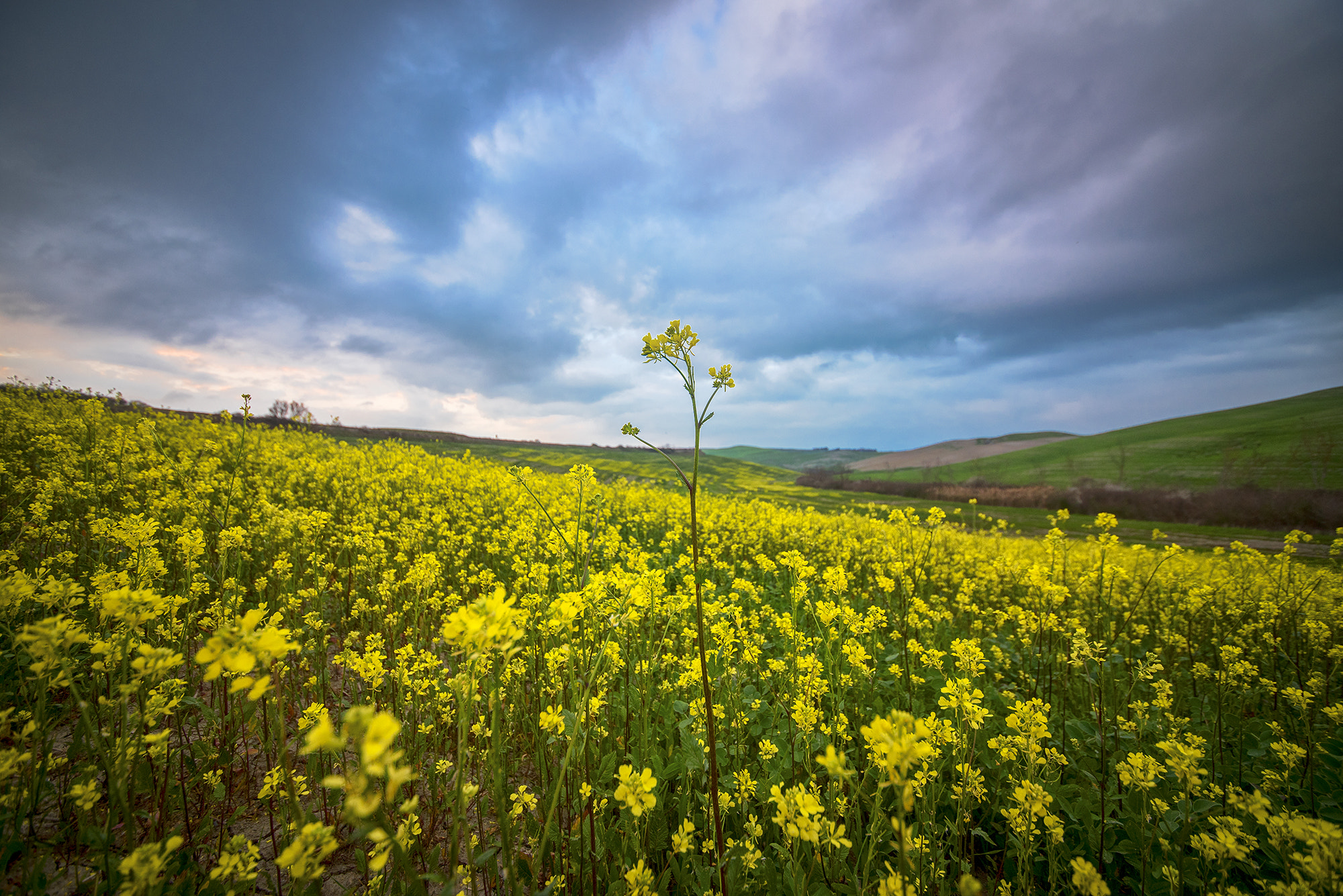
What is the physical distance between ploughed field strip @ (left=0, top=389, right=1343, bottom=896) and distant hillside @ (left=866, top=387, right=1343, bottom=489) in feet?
142

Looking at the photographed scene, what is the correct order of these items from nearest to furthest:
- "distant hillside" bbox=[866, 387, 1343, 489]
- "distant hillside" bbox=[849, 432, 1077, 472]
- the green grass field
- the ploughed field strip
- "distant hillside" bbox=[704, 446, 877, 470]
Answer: the ploughed field strip
the green grass field
"distant hillside" bbox=[866, 387, 1343, 489]
"distant hillside" bbox=[849, 432, 1077, 472]
"distant hillside" bbox=[704, 446, 877, 470]

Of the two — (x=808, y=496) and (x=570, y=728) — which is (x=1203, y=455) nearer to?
(x=808, y=496)

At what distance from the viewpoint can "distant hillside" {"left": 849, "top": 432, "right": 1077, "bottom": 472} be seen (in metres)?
66.1

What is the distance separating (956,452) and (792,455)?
48314 mm

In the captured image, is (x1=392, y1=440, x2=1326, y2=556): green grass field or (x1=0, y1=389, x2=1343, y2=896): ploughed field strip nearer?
(x1=0, y1=389, x2=1343, y2=896): ploughed field strip

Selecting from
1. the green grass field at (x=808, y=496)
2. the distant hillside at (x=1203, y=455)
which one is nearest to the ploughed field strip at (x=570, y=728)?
the green grass field at (x=808, y=496)

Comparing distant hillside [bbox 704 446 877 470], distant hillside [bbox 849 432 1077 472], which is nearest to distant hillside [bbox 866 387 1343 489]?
distant hillside [bbox 849 432 1077 472]

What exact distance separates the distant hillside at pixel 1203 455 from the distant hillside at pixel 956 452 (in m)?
3.85

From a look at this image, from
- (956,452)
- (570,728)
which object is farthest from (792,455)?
(570,728)

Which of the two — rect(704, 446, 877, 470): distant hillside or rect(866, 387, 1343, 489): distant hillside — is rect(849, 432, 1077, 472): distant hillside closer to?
rect(866, 387, 1343, 489): distant hillside

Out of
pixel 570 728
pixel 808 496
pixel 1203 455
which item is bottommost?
pixel 808 496

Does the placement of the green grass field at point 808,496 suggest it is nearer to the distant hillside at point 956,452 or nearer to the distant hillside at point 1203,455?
the distant hillside at point 1203,455

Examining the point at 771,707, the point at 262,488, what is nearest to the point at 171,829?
the point at 771,707

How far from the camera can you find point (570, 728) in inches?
100
